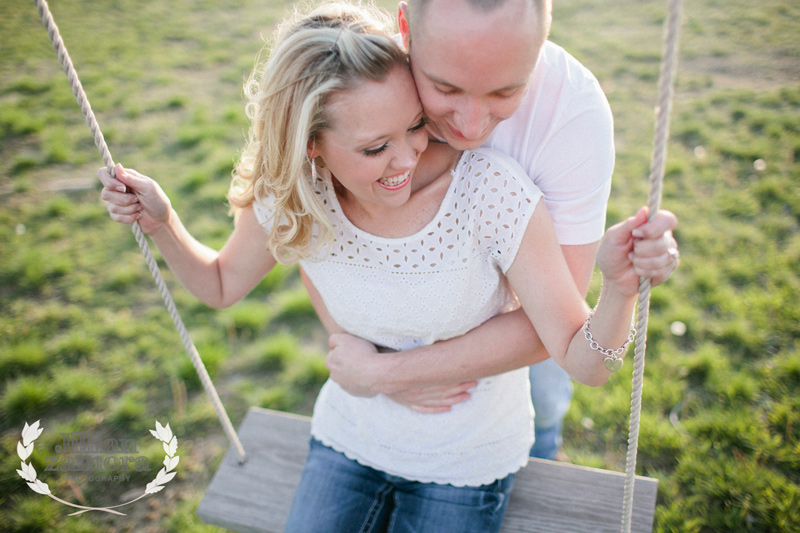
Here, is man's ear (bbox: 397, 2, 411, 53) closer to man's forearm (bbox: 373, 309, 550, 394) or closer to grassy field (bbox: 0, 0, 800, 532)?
man's forearm (bbox: 373, 309, 550, 394)

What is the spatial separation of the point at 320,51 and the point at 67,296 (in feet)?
10.4

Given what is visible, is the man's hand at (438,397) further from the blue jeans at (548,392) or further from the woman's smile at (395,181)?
the woman's smile at (395,181)

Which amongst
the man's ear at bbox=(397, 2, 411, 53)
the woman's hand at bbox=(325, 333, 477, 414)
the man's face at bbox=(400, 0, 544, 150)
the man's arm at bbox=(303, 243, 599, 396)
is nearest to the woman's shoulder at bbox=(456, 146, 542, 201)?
the man's face at bbox=(400, 0, 544, 150)

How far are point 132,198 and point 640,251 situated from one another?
4.64ft

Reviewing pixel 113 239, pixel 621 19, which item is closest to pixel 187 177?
pixel 113 239

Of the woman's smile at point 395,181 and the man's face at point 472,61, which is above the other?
the man's face at point 472,61

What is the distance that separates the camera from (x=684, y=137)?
4812 mm

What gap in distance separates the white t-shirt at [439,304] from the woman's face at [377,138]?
0.56 feet

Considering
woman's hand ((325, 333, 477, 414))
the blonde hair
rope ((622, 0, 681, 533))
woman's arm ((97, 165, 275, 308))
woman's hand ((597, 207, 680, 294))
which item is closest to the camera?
rope ((622, 0, 681, 533))

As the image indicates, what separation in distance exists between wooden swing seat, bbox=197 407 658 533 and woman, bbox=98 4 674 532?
93 mm

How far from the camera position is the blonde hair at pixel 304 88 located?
156 centimetres

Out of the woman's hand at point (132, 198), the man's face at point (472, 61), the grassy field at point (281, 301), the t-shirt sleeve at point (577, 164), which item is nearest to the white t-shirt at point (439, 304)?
the t-shirt sleeve at point (577, 164)

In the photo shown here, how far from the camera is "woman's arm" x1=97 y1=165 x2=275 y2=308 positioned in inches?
71.4

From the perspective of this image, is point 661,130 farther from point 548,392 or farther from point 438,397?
point 548,392
